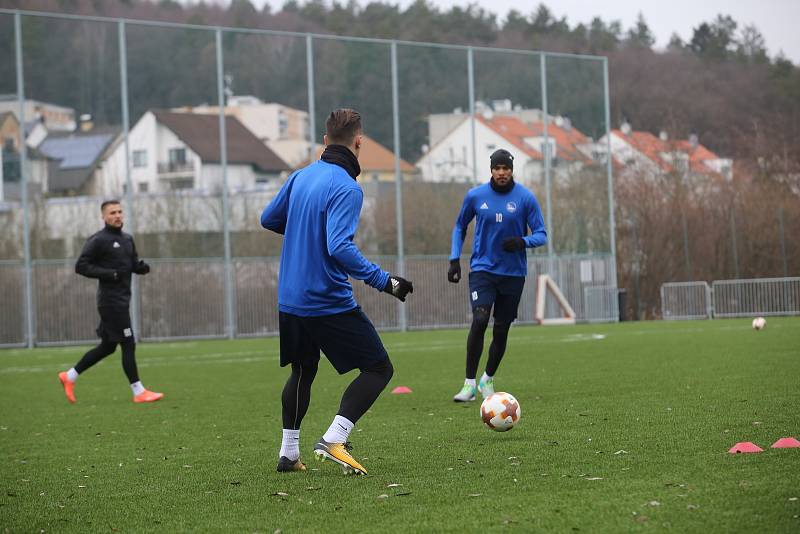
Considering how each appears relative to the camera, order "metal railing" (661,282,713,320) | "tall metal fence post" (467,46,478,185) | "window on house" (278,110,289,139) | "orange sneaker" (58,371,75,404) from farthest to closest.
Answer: "metal railing" (661,282,713,320)
"tall metal fence post" (467,46,478,185)
"window on house" (278,110,289,139)
"orange sneaker" (58,371,75,404)

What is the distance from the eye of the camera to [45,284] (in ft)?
92.8

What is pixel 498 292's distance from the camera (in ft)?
35.5

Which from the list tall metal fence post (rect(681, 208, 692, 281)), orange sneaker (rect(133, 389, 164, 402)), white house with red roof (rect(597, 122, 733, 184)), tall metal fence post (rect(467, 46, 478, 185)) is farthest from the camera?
white house with red roof (rect(597, 122, 733, 184))

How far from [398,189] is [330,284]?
26.5m

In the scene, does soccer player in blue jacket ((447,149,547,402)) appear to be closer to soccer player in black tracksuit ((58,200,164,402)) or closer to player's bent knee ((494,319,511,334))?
player's bent knee ((494,319,511,334))

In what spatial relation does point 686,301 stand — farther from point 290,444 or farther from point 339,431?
point 339,431

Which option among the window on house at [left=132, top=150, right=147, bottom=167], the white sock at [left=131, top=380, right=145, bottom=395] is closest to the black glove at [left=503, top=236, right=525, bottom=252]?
the white sock at [left=131, top=380, right=145, bottom=395]

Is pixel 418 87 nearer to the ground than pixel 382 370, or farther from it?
farther from it

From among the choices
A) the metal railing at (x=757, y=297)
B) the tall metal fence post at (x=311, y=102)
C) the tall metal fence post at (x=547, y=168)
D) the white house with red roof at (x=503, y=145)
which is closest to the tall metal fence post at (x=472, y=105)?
the white house with red roof at (x=503, y=145)

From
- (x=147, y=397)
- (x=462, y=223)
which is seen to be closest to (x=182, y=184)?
(x=147, y=397)

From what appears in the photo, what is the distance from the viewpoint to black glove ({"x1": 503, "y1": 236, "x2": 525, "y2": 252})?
1038cm

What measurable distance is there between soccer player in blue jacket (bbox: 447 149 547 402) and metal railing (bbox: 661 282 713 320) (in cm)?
2398

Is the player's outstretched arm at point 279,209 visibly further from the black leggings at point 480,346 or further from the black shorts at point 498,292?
the black shorts at point 498,292

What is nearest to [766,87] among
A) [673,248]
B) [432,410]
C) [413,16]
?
[413,16]
